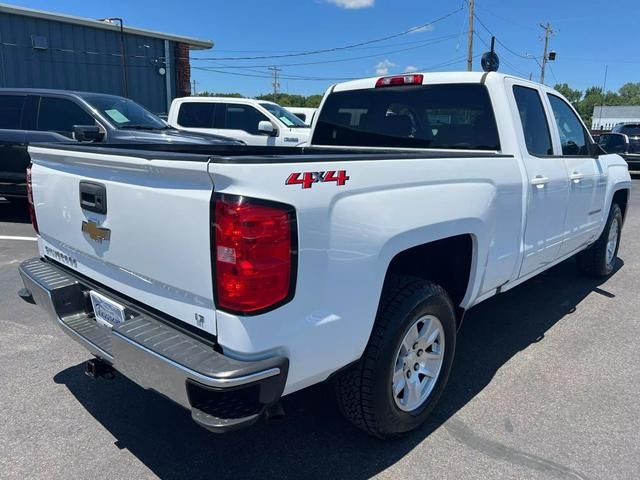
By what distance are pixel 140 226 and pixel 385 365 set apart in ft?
4.25

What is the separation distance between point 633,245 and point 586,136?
362 cm

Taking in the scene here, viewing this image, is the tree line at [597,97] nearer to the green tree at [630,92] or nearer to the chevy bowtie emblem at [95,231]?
the green tree at [630,92]

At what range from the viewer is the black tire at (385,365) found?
242 centimetres

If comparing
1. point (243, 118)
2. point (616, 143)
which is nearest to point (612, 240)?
point (616, 143)

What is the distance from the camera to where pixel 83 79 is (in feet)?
70.2

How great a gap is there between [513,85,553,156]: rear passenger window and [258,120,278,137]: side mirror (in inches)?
292

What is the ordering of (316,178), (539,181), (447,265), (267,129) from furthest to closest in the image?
1. (267,129)
2. (539,181)
3. (447,265)
4. (316,178)

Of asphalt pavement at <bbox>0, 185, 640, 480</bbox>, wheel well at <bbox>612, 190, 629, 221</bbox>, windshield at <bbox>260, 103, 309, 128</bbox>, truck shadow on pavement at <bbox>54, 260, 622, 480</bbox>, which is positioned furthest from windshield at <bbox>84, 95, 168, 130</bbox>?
wheel well at <bbox>612, 190, 629, 221</bbox>

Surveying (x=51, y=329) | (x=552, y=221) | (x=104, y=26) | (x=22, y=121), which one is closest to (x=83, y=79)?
(x=104, y=26)

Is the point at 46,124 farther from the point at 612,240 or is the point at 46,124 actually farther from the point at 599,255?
the point at 612,240

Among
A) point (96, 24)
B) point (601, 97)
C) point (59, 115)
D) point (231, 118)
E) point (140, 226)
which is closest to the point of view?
point (140, 226)

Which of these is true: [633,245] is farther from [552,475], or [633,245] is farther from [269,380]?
[269,380]

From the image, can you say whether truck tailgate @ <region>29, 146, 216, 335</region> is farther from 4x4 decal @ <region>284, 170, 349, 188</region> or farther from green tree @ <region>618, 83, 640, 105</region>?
green tree @ <region>618, 83, 640, 105</region>

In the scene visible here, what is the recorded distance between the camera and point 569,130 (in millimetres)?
4547
